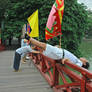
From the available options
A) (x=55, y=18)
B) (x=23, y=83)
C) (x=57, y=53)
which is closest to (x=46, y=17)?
(x=23, y=83)

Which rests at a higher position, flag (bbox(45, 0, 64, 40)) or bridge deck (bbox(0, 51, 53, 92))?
flag (bbox(45, 0, 64, 40))

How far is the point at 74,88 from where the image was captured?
360 centimetres

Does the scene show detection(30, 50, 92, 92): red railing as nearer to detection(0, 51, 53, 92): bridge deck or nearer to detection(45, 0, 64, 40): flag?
detection(0, 51, 53, 92): bridge deck

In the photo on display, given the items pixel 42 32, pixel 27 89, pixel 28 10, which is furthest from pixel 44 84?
pixel 28 10

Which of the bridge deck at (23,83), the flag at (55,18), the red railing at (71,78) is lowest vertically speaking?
the bridge deck at (23,83)

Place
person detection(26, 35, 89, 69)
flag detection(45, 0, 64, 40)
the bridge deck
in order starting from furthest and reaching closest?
1. the bridge deck
2. flag detection(45, 0, 64, 40)
3. person detection(26, 35, 89, 69)

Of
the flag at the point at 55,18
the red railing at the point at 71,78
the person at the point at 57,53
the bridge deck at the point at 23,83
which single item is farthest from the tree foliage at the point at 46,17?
the person at the point at 57,53

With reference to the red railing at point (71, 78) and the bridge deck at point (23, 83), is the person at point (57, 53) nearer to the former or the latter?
the red railing at point (71, 78)

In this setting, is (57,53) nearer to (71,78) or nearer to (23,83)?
(71,78)

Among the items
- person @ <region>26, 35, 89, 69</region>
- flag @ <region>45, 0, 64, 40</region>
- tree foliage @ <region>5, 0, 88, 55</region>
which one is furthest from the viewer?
tree foliage @ <region>5, 0, 88, 55</region>

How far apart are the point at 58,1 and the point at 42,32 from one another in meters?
12.2

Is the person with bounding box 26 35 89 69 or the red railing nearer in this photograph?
the red railing

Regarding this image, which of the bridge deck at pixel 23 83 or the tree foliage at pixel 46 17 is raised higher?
the tree foliage at pixel 46 17

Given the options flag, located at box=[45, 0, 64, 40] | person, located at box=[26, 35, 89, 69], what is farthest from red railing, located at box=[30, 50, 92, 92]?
flag, located at box=[45, 0, 64, 40]
